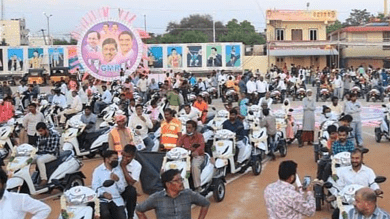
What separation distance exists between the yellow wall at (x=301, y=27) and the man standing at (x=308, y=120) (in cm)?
3840

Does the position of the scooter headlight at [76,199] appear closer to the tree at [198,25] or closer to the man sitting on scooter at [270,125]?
the man sitting on scooter at [270,125]

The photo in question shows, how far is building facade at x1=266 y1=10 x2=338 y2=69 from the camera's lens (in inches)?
1905

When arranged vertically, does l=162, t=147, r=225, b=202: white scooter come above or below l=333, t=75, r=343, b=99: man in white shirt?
below

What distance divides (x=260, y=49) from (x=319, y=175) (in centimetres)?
4457

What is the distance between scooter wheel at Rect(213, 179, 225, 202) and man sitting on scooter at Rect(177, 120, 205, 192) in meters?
0.39

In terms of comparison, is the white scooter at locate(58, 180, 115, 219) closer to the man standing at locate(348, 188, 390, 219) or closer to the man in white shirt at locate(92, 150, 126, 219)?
the man in white shirt at locate(92, 150, 126, 219)

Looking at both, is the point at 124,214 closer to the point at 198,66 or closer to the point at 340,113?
the point at 340,113

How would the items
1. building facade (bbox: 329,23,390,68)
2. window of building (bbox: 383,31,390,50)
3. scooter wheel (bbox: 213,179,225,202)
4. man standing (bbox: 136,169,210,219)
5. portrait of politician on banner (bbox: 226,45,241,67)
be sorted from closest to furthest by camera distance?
man standing (bbox: 136,169,210,219), scooter wheel (bbox: 213,179,225,202), portrait of politician on banner (bbox: 226,45,241,67), window of building (bbox: 383,31,390,50), building facade (bbox: 329,23,390,68)

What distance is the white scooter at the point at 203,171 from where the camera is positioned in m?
8.51

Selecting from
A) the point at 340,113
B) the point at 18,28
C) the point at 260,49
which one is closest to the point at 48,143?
the point at 340,113

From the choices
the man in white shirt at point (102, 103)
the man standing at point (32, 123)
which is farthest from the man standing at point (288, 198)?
the man in white shirt at point (102, 103)

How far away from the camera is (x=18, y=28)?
3612 inches

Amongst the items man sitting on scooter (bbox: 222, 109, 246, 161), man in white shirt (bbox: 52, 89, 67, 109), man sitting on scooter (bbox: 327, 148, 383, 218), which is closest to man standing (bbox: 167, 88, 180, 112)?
man in white shirt (bbox: 52, 89, 67, 109)

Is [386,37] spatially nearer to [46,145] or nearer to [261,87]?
[261,87]
